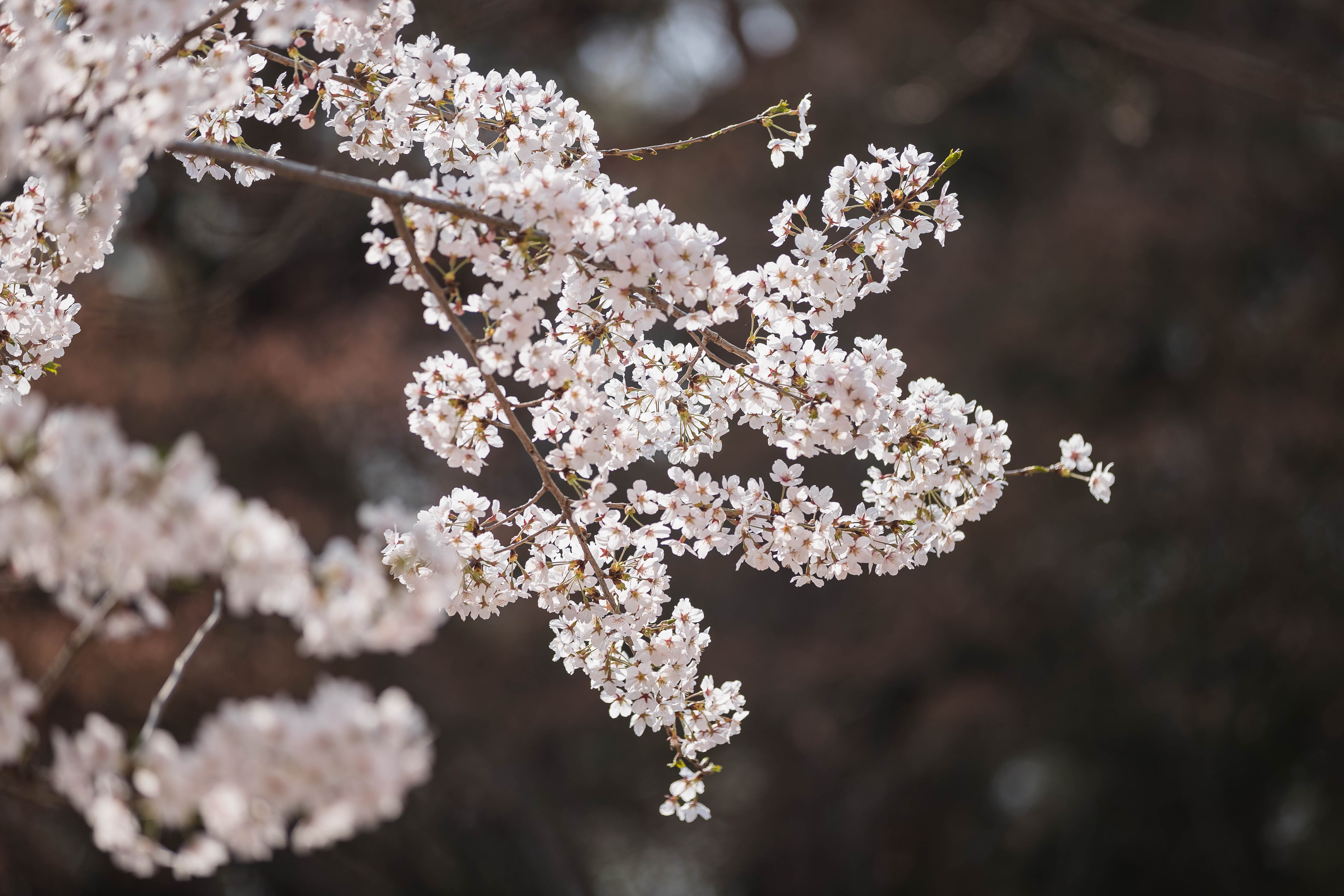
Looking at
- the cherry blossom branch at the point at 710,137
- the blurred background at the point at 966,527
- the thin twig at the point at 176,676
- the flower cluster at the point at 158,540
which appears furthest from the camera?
the blurred background at the point at 966,527

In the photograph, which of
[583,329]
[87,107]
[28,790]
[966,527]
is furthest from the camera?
[966,527]

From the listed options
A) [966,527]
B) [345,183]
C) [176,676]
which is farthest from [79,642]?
[966,527]

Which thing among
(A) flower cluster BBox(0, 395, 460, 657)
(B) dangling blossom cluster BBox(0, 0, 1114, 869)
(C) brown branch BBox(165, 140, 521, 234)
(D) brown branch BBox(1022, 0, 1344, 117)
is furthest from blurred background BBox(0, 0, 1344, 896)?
(A) flower cluster BBox(0, 395, 460, 657)

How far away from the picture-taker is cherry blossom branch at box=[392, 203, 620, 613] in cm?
137

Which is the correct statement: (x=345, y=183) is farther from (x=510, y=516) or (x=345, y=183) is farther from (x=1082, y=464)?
(x=1082, y=464)

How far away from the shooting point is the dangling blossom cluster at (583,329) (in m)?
1.38

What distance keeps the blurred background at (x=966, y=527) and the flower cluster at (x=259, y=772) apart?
13.3 feet

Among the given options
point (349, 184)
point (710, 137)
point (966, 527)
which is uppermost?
point (966, 527)

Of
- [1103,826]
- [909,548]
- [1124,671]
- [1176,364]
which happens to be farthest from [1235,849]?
[909,548]

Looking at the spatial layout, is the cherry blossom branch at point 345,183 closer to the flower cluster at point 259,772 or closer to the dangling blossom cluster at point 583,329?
the dangling blossom cluster at point 583,329

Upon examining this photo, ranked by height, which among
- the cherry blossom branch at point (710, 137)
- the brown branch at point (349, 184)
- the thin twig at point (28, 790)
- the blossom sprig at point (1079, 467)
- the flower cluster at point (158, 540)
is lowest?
the thin twig at point (28, 790)

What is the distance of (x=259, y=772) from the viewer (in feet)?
2.76

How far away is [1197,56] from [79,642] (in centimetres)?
409

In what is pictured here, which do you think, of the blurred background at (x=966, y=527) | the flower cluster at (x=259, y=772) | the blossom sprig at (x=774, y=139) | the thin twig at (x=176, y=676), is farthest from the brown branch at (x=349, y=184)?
the blurred background at (x=966, y=527)
